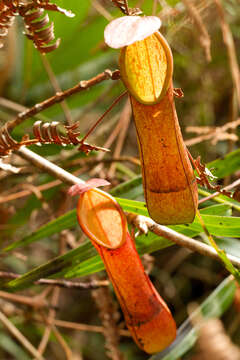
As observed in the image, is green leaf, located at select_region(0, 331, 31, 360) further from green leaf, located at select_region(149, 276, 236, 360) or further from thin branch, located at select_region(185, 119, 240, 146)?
thin branch, located at select_region(185, 119, 240, 146)

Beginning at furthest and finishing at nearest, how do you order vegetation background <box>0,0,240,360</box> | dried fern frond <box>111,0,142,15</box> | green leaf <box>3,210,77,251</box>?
vegetation background <box>0,0,240,360</box> → green leaf <box>3,210,77,251</box> → dried fern frond <box>111,0,142,15</box>

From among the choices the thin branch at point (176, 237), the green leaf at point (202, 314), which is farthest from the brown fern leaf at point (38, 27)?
the green leaf at point (202, 314)

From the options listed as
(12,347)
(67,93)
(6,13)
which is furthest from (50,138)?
(12,347)

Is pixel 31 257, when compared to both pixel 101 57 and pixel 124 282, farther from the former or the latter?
pixel 124 282

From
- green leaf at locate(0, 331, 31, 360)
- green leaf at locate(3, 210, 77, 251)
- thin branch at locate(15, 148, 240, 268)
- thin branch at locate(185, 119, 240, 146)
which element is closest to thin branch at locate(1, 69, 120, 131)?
thin branch at locate(15, 148, 240, 268)

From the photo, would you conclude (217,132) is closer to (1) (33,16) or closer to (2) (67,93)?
(2) (67,93)

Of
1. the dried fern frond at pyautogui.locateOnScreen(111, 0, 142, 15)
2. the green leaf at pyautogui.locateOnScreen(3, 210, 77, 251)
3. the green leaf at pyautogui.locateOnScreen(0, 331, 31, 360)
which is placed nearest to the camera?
the dried fern frond at pyautogui.locateOnScreen(111, 0, 142, 15)

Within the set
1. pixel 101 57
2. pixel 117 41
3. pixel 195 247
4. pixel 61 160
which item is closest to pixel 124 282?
pixel 195 247

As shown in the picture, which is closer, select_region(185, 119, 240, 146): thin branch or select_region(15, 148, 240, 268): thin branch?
select_region(15, 148, 240, 268): thin branch

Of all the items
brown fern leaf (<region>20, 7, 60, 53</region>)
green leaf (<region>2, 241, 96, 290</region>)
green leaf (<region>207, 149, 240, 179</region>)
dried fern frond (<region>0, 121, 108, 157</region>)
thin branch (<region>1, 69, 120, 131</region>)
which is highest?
brown fern leaf (<region>20, 7, 60, 53</region>)
